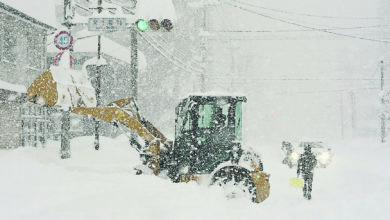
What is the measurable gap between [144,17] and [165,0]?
88cm

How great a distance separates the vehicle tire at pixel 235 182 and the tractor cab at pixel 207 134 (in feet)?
0.81

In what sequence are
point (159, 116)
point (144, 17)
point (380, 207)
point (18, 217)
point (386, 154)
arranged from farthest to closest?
point (159, 116) → point (386, 154) → point (144, 17) → point (380, 207) → point (18, 217)

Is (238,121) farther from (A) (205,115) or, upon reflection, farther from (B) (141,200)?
(B) (141,200)

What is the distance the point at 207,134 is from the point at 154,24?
482 centimetres

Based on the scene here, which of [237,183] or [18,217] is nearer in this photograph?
[18,217]

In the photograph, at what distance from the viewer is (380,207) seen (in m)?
8.32

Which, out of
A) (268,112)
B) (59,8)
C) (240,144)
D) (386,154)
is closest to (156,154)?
(240,144)

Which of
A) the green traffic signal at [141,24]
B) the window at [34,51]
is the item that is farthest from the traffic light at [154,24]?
the window at [34,51]

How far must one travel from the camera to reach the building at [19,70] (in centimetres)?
1592

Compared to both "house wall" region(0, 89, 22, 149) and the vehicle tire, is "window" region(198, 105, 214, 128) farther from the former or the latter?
"house wall" region(0, 89, 22, 149)

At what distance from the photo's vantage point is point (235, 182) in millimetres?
8406

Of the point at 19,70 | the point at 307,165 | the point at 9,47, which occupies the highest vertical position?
the point at 9,47

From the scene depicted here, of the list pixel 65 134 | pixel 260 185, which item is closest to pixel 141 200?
pixel 260 185

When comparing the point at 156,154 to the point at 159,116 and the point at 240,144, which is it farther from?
the point at 159,116
